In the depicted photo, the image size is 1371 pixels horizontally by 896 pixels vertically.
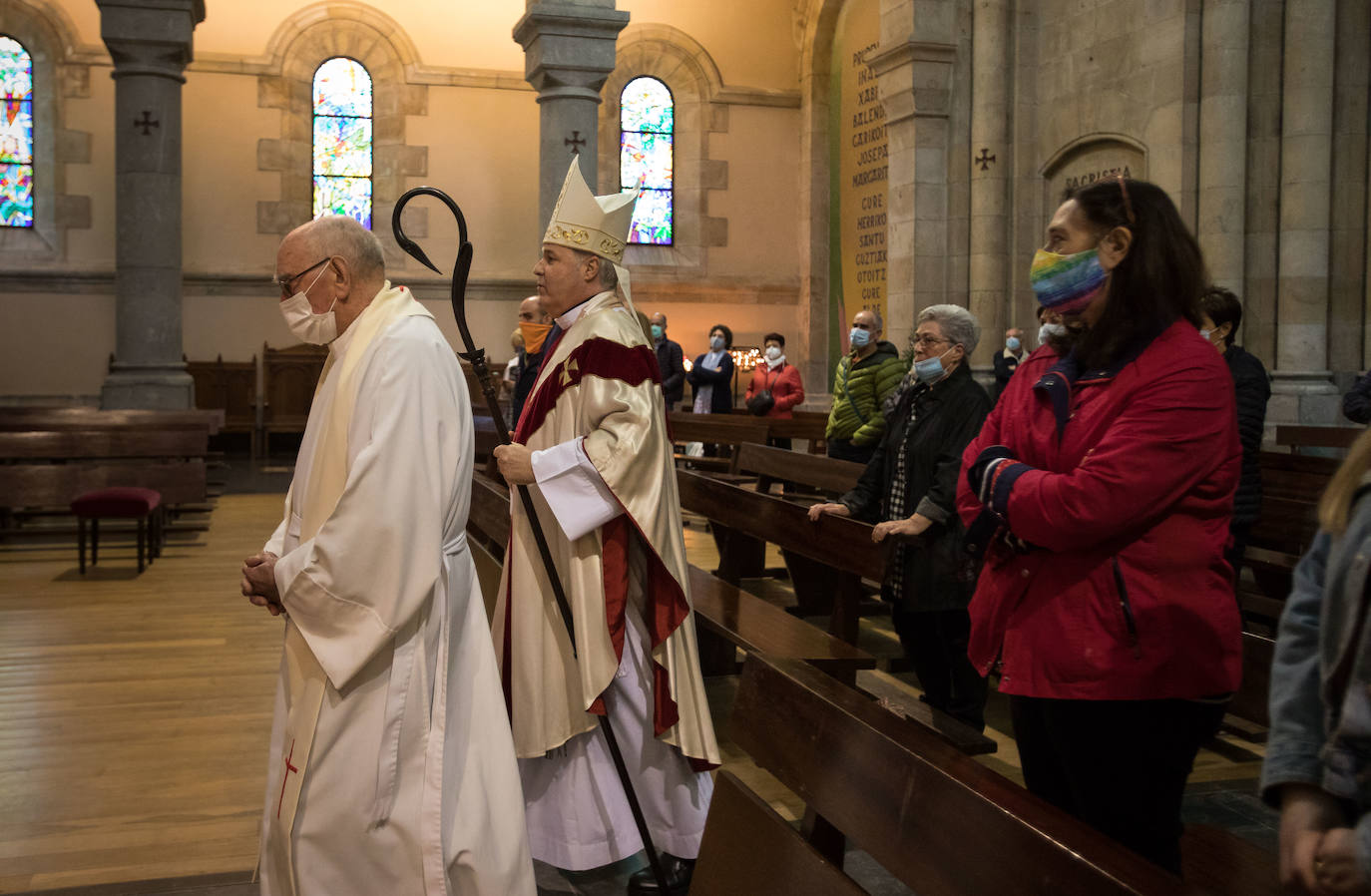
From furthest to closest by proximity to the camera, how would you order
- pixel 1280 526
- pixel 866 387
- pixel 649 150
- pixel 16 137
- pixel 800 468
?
pixel 649 150 → pixel 16 137 → pixel 866 387 → pixel 800 468 → pixel 1280 526

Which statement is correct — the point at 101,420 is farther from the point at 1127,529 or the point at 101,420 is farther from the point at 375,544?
the point at 1127,529

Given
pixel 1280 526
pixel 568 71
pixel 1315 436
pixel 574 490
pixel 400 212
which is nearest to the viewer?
pixel 400 212

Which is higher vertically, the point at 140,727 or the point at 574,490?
the point at 574,490

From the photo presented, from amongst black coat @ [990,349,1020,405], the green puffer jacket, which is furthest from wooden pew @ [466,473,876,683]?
black coat @ [990,349,1020,405]

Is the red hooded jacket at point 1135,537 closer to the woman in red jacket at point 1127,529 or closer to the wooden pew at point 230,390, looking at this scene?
the woman in red jacket at point 1127,529

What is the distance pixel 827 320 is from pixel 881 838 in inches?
635

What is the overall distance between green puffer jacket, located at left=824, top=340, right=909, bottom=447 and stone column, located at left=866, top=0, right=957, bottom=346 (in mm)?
4222

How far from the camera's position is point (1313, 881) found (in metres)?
1.19

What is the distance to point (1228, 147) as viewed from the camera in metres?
8.57

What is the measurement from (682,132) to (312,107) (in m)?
5.20

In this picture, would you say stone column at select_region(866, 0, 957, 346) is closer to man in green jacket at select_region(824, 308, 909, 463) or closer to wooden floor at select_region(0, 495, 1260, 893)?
man in green jacket at select_region(824, 308, 909, 463)

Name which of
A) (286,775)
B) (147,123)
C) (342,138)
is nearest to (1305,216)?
(286,775)

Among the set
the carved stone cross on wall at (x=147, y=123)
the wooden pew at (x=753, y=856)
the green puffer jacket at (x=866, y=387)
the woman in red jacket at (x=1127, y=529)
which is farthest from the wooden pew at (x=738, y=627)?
the carved stone cross on wall at (x=147, y=123)

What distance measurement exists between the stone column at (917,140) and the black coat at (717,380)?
1.55 metres
